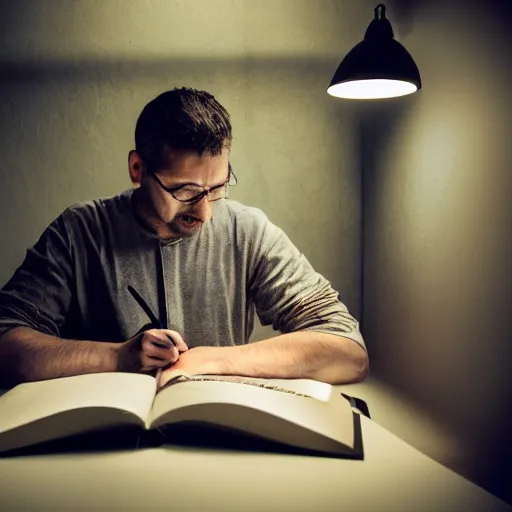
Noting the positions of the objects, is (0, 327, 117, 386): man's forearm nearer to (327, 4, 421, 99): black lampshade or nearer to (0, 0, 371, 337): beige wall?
(0, 0, 371, 337): beige wall

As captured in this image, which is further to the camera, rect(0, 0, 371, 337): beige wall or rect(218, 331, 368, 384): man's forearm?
rect(0, 0, 371, 337): beige wall

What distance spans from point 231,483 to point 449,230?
93cm

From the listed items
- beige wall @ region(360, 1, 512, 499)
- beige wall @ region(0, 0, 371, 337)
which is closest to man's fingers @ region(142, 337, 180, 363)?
beige wall @ region(0, 0, 371, 337)

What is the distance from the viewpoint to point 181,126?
5.08 ft

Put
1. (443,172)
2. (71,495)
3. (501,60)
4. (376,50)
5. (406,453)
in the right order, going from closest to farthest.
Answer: (71,495) → (406,453) → (501,60) → (376,50) → (443,172)

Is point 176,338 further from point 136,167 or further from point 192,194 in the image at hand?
point 136,167

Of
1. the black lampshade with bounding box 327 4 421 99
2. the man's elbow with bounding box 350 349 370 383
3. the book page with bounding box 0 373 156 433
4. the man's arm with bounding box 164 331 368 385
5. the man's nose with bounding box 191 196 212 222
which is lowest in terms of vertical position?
the man's elbow with bounding box 350 349 370 383

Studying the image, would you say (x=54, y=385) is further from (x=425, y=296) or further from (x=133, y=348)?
(x=425, y=296)

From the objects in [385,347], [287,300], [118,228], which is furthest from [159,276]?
[385,347]

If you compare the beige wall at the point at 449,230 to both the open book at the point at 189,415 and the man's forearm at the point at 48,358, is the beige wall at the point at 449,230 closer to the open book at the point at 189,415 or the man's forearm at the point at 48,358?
the open book at the point at 189,415

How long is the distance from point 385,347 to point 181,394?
1006 millimetres

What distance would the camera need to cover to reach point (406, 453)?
932 millimetres

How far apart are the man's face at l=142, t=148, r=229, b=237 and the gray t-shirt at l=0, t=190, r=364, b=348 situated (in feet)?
0.13

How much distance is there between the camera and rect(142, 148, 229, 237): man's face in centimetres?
155
